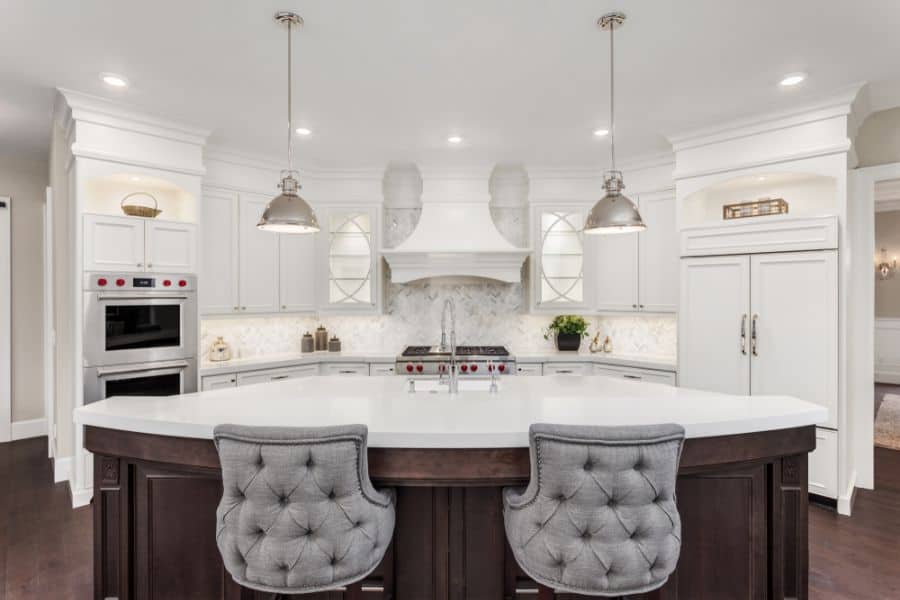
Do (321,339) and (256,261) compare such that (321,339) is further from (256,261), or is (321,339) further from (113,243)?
(113,243)

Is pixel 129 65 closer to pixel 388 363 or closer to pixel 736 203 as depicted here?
pixel 388 363

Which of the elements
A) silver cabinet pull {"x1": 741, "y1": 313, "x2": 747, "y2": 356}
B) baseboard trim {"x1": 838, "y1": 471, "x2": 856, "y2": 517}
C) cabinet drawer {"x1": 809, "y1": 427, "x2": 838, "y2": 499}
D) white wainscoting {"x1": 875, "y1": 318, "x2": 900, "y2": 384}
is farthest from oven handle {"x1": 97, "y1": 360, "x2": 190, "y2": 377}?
white wainscoting {"x1": 875, "y1": 318, "x2": 900, "y2": 384}

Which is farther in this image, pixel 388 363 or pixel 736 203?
pixel 388 363

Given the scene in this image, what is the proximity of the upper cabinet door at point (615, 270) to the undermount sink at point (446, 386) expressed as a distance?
7.79 feet

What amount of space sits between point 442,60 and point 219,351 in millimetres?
3217

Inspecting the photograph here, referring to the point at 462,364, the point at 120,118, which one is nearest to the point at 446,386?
the point at 462,364

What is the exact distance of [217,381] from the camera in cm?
396

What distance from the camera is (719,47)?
258cm

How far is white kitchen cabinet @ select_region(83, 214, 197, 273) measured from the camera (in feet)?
10.8

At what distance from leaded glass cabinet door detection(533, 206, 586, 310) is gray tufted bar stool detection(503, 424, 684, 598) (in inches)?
136

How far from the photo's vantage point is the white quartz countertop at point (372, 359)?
13.5ft

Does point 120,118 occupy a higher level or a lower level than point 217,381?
higher

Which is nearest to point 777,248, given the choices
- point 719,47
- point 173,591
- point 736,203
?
point 736,203

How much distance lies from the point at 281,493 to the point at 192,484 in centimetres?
70
